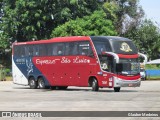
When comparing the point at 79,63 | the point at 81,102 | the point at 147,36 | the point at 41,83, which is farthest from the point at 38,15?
the point at 81,102

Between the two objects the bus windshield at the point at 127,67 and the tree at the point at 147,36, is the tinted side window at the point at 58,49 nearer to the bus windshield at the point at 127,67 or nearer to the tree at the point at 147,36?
the bus windshield at the point at 127,67

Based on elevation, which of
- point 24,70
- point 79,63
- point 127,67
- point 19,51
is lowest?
point 24,70

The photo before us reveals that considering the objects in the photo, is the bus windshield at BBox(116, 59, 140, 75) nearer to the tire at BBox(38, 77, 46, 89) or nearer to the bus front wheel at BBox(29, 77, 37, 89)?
the tire at BBox(38, 77, 46, 89)

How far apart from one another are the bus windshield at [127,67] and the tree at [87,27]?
2882 centimetres

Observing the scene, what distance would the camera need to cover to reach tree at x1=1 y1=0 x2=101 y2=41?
62438 millimetres

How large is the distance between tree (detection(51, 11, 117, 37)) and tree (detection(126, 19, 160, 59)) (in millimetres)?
21266

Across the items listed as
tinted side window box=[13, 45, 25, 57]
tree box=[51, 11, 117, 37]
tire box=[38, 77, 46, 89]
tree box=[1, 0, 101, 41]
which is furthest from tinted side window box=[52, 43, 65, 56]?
tree box=[1, 0, 101, 41]

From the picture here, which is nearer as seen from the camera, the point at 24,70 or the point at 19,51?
the point at 24,70

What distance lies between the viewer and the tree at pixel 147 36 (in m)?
84.3

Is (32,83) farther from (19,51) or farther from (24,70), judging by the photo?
(19,51)

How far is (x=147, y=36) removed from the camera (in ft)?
286

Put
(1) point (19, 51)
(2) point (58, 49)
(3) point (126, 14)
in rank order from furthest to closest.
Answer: (3) point (126, 14)
(1) point (19, 51)
(2) point (58, 49)

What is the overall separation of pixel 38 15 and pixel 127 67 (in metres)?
32.8

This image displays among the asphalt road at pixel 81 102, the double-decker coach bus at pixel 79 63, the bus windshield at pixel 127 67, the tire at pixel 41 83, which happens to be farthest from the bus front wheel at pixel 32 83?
the asphalt road at pixel 81 102
